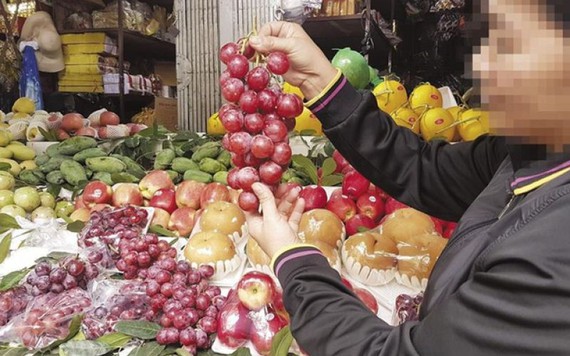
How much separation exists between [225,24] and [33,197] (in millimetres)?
1921

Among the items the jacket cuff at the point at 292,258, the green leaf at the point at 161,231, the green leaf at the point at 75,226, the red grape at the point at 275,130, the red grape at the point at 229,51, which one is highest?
the red grape at the point at 229,51

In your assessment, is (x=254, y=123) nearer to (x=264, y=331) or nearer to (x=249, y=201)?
(x=249, y=201)

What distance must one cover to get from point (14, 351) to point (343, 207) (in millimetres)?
1037

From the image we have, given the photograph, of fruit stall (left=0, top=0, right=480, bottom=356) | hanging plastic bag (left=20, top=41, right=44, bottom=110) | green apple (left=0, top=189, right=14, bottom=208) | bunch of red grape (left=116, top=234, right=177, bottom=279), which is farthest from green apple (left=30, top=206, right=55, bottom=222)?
hanging plastic bag (left=20, top=41, right=44, bottom=110)

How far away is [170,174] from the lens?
6.97 ft

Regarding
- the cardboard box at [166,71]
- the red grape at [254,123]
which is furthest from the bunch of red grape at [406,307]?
the cardboard box at [166,71]

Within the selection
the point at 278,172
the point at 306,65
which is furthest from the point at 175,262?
the point at 306,65

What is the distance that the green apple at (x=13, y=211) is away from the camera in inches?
79.2

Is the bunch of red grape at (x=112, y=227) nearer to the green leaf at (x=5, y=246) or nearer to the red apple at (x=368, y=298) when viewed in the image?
the green leaf at (x=5, y=246)

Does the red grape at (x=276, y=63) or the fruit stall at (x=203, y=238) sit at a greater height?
the red grape at (x=276, y=63)

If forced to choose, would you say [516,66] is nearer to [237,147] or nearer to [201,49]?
[237,147]

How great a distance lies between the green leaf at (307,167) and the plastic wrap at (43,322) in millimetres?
970

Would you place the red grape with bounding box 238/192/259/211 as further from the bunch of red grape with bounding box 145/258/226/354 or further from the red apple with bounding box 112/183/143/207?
the red apple with bounding box 112/183/143/207

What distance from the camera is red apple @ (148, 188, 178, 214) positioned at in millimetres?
1871
